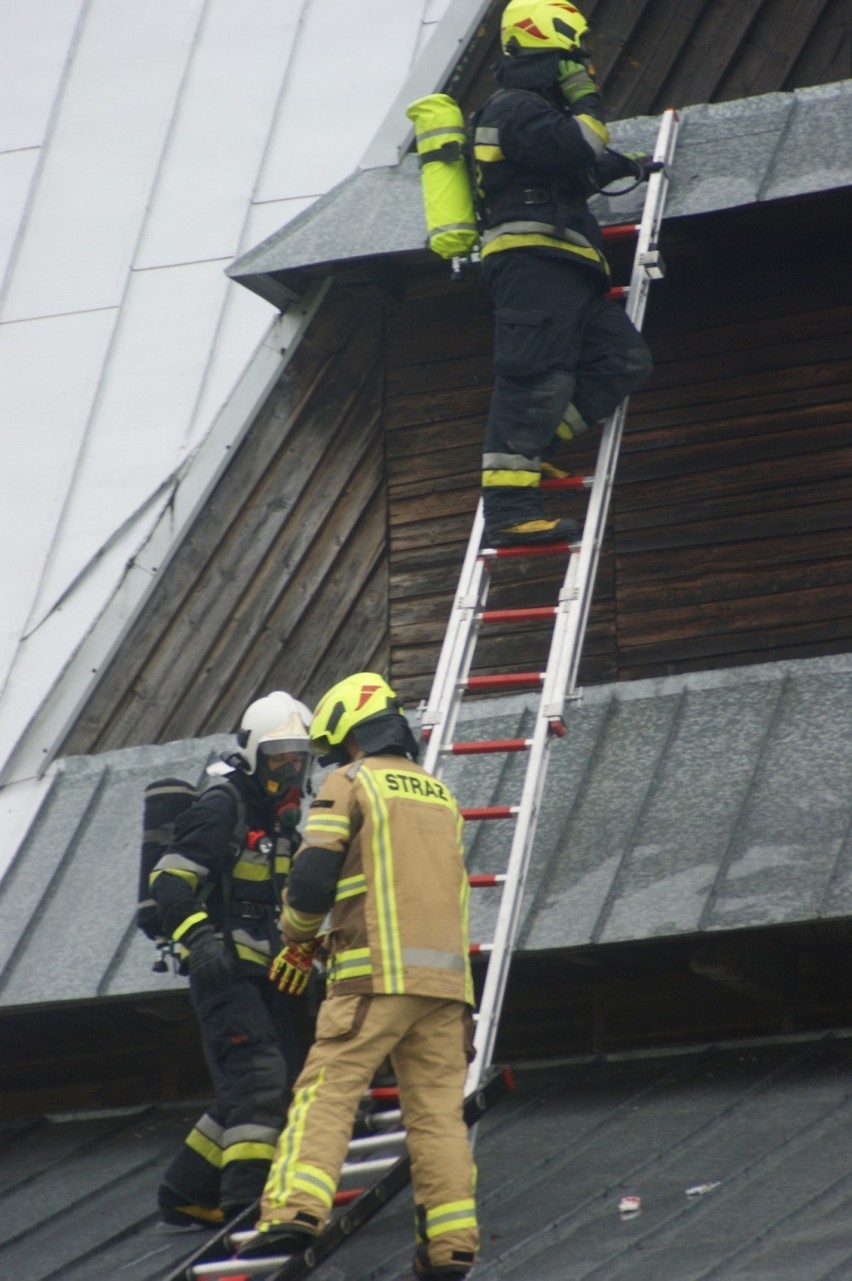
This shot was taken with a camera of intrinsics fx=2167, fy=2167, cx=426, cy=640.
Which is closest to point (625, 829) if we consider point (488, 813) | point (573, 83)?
point (488, 813)

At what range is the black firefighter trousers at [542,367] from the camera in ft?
24.9

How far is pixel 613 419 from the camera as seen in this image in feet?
25.7

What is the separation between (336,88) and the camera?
392 inches

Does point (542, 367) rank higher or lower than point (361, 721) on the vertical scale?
higher

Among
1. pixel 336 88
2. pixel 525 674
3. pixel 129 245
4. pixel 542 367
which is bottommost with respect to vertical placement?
pixel 525 674

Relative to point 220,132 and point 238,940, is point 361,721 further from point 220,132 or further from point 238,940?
point 220,132

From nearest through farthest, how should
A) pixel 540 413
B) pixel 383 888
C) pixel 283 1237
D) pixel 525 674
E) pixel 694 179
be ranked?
1. pixel 283 1237
2. pixel 383 888
3. pixel 525 674
4. pixel 540 413
5. pixel 694 179

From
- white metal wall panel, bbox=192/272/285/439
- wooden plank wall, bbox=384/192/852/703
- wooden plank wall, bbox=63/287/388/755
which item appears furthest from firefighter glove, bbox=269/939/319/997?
white metal wall panel, bbox=192/272/285/439

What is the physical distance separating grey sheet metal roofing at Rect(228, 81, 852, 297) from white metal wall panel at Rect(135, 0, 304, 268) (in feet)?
3.31

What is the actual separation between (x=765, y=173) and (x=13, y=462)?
3553 mm

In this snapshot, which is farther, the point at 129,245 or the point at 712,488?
the point at 129,245

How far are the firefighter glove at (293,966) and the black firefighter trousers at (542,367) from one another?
68.7 inches

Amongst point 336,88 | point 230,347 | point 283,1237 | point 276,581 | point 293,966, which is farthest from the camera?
point 336,88

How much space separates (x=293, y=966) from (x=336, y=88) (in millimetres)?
4814
